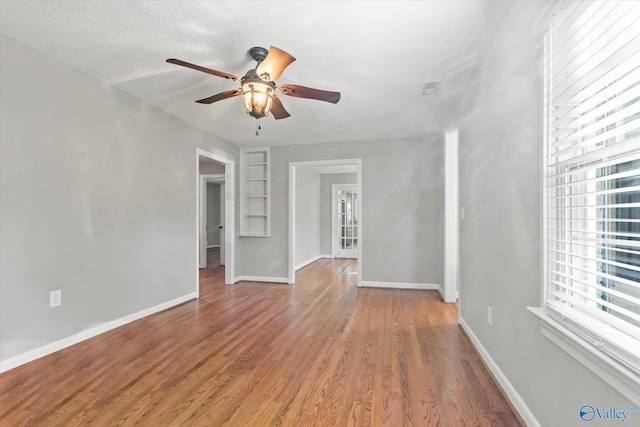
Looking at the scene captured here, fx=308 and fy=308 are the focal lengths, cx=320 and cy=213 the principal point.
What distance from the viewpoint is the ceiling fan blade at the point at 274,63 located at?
6.24 ft

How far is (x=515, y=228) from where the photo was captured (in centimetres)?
181

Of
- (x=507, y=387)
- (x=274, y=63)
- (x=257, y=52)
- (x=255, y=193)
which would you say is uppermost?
(x=257, y=52)

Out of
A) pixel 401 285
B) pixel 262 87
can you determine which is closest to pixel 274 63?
pixel 262 87

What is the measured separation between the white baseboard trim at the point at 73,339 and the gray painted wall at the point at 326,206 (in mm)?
4943

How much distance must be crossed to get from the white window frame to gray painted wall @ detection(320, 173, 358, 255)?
22.4 ft

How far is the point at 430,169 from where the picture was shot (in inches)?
188

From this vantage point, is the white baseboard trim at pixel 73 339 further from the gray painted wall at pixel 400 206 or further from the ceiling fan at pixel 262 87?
the gray painted wall at pixel 400 206

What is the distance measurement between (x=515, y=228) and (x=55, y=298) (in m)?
3.47

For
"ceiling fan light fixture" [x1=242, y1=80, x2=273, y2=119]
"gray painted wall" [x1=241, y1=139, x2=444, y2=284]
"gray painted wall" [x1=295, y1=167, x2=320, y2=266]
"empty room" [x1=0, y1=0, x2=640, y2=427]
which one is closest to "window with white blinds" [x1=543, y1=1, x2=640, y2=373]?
"empty room" [x1=0, y1=0, x2=640, y2=427]

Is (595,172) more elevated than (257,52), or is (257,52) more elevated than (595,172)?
(257,52)

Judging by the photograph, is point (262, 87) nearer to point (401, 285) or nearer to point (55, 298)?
point (55, 298)

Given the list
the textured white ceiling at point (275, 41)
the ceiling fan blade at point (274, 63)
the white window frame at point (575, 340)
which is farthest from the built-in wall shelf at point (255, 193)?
the white window frame at point (575, 340)

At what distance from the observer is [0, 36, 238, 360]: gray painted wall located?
7.46ft

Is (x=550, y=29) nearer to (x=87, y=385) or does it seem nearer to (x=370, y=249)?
(x=87, y=385)
